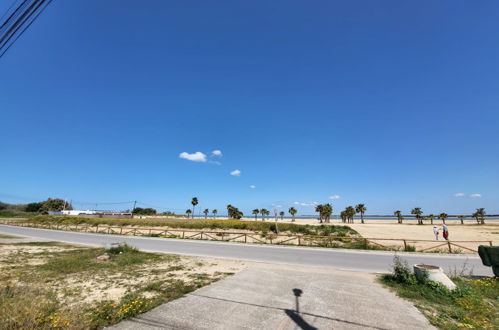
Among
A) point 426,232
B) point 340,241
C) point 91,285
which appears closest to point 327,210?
point 426,232

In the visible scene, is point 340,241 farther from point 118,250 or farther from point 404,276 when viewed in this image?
point 118,250

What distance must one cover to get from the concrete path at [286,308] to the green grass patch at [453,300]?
1.57 ft

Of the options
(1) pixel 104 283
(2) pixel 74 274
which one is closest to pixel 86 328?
(1) pixel 104 283

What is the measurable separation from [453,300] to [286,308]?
538 cm

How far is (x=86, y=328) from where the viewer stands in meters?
4.72

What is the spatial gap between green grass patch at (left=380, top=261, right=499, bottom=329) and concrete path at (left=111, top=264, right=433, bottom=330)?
48cm

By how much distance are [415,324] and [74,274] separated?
12931mm

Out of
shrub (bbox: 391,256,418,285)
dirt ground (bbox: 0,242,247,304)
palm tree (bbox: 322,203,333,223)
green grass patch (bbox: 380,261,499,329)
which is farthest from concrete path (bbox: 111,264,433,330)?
palm tree (bbox: 322,203,333,223)

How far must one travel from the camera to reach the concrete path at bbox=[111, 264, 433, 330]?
16.8 feet

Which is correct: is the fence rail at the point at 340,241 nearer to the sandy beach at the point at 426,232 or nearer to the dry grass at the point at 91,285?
the dry grass at the point at 91,285

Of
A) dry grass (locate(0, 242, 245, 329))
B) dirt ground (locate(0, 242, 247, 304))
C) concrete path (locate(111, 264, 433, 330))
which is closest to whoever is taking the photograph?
dry grass (locate(0, 242, 245, 329))

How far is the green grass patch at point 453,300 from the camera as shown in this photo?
211 inches

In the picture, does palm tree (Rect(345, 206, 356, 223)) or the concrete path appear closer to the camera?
the concrete path

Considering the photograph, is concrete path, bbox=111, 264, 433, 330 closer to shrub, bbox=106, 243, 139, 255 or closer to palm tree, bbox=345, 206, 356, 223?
shrub, bbox=106, 243, 139, 255
